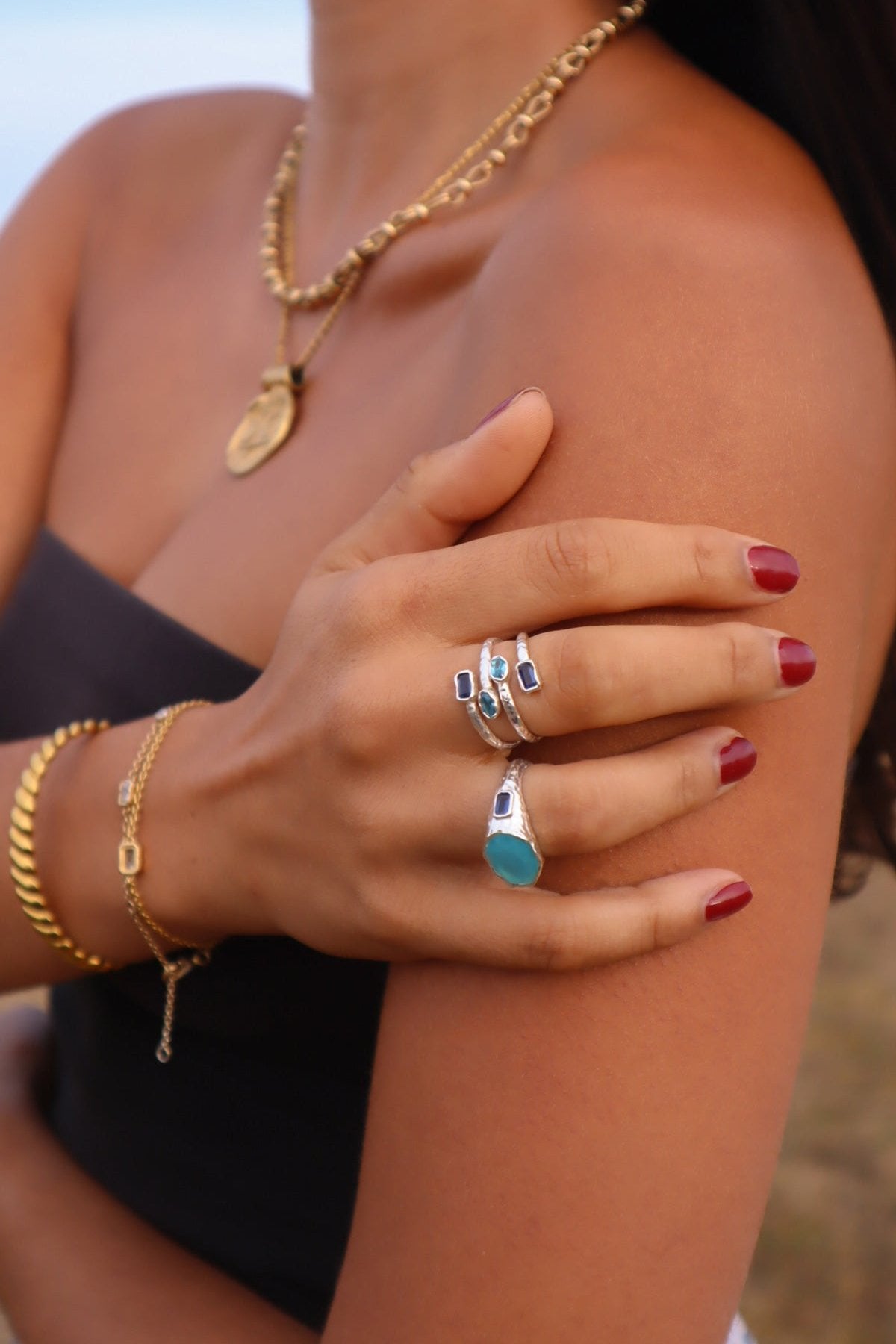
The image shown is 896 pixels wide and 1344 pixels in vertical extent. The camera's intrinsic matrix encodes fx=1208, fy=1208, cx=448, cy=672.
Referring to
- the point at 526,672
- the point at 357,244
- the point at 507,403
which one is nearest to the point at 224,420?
the point at 357,244

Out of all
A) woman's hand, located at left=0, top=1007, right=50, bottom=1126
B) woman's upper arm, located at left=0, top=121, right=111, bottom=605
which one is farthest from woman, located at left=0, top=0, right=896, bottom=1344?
woman's upper arm, located at left=0, top=121, right=111, bottom=605

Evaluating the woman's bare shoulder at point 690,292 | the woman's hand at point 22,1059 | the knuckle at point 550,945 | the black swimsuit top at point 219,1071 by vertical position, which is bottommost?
the woman's hand at point 22,1059

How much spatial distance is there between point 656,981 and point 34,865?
568mm

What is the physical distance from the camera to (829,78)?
3.26ft

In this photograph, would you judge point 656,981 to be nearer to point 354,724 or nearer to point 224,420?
point 354,724

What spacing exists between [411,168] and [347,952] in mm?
791

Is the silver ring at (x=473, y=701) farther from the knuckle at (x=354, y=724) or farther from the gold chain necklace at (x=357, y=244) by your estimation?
the gold chain necklace at (x=357, y=244)

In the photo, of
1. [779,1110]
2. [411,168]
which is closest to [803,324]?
[779,1110]

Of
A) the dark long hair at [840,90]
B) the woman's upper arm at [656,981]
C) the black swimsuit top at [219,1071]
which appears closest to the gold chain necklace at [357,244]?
the dark long hair at [840,90]

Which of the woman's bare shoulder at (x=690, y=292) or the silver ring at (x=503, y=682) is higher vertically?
the woman's bare shoulder at (x=690, y=292)

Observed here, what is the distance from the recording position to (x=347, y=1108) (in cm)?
103

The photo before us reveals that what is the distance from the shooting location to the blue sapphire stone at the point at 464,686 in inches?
27.0

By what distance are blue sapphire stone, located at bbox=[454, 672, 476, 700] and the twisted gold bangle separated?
1.56ft

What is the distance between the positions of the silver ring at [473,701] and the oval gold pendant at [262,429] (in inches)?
21.2
